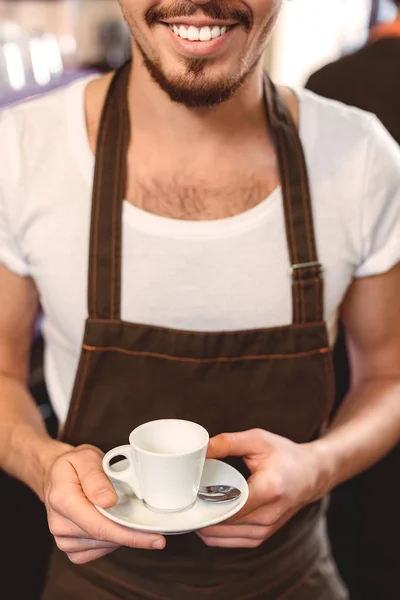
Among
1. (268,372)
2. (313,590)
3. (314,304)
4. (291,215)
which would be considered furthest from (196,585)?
(291,215)

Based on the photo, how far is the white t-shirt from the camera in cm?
121

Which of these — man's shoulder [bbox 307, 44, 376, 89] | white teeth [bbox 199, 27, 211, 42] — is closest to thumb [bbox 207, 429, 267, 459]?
white teeth [bbox 199, 27, 211, 42]

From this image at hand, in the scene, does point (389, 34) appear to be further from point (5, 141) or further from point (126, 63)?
point (5, 141)

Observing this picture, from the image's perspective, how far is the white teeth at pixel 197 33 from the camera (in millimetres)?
1071

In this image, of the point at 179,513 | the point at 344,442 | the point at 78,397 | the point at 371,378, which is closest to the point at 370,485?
the point at 371,378

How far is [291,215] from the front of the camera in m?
1.24

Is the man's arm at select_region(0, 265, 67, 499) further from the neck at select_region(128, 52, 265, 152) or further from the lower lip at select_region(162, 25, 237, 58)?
the lower lip at select_region(162, 25, 237, 58)

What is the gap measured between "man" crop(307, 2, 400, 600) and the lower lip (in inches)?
22.7

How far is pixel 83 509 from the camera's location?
878mm

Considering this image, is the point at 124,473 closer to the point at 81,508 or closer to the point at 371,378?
the point at 81,508

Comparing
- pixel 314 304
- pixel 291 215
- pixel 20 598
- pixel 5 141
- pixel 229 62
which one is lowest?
pixel 20 598

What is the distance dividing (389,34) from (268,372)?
1.04 m

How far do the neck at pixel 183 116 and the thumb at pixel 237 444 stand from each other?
1.77 ft

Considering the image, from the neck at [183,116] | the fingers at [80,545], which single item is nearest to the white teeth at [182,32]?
the neck at [183,116]
